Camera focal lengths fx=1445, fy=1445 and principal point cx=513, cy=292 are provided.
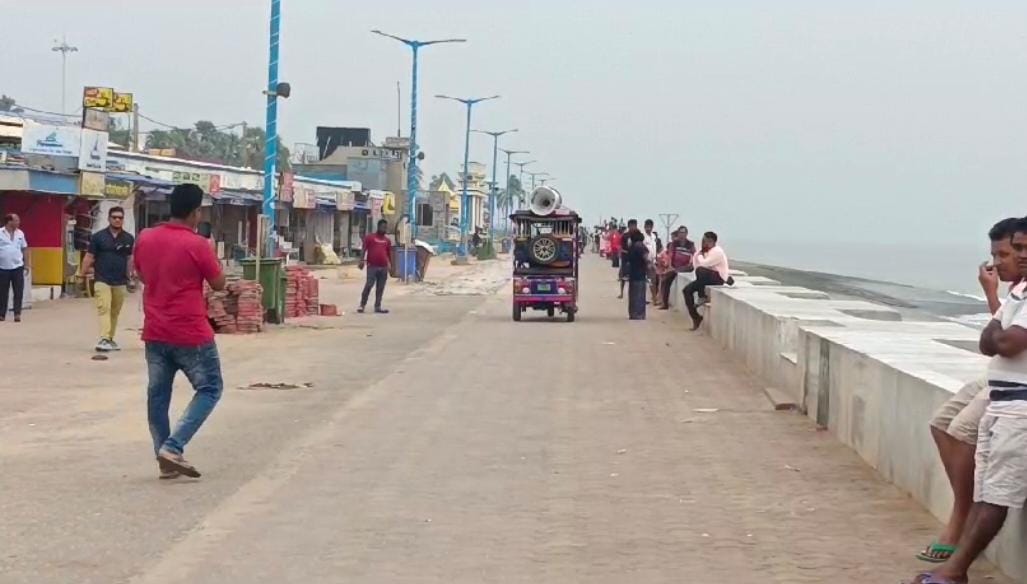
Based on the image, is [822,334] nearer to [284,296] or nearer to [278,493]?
[278,493]

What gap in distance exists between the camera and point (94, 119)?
30500 millimetres

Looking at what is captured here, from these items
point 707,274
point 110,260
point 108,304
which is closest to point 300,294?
point 707,274

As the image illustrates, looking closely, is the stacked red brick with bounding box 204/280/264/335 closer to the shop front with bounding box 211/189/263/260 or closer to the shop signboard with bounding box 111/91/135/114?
the shop signboard with bounding box 111/91/135/114

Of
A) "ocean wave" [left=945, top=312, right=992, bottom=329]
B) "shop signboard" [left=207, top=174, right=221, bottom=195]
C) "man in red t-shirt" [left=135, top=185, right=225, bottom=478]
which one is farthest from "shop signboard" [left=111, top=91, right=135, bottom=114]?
"man in red t-shirt" [left=135, top=185, right=225, bottom=478]

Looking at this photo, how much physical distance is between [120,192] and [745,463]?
23809mm

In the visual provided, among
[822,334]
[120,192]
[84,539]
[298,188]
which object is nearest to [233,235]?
[298,188]

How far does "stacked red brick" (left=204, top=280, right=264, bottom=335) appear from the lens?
21406 millimetres

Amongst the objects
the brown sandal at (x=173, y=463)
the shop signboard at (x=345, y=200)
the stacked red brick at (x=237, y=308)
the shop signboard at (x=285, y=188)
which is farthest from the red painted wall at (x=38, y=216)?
the shop signboard at (x=345, y=200)

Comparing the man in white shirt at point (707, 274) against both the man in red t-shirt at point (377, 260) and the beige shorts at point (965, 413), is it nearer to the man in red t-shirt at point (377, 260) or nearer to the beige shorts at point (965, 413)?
the man in red t-shirt at point (377, 260)

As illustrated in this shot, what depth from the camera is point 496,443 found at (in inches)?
430

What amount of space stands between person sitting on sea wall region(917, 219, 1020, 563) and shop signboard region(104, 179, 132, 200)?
25760 mm

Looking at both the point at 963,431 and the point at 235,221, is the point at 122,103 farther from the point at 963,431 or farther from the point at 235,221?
the point at 963,431

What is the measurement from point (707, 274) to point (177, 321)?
15591 mm

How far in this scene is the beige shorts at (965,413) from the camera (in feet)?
22.1
